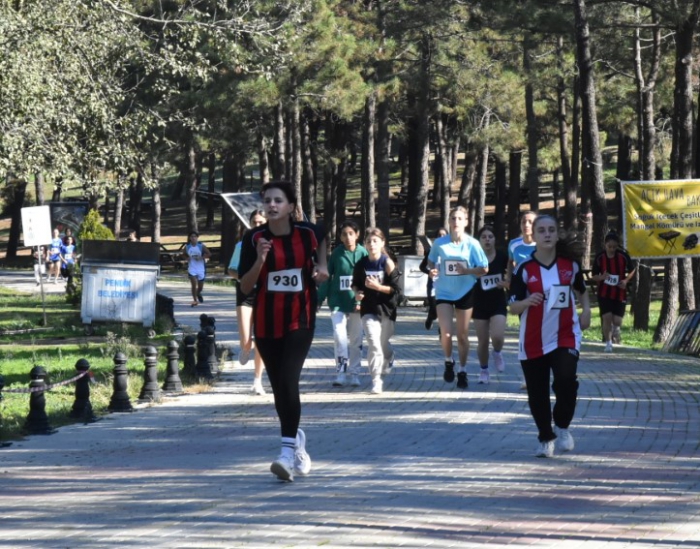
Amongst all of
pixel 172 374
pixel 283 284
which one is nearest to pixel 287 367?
pixel 283 284

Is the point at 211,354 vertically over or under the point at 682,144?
under

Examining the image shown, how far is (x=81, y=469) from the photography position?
9508 millimetres

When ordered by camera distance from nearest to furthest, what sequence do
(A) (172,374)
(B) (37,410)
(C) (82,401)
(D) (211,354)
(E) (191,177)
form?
1. (B) (37,410)
2. (C) (82,401)
3. (A) (172,374)
4. (D) (211,354)
5. (E) (191,177)

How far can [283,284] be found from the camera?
869cm

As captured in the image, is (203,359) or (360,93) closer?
(203,359)

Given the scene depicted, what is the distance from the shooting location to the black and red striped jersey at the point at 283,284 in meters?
8.63

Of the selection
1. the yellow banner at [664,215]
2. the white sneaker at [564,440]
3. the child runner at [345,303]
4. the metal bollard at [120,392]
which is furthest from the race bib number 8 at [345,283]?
the yellow banner at [664,215]

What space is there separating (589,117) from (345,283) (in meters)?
11.1

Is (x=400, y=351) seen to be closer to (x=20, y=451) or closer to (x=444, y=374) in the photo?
(x=444, y=374)

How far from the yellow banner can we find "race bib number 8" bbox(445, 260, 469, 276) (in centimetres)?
841

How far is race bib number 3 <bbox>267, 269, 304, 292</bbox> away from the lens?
869 cm

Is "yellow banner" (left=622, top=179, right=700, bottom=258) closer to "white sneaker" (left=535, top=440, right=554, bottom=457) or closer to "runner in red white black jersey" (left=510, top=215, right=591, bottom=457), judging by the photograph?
"runner in red white black jersey" (left=510, top=215, right=591, bottom=457)

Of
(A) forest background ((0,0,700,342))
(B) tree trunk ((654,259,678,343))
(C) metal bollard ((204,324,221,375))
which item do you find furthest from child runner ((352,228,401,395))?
(B) tree trunk ((654,259,678,343))

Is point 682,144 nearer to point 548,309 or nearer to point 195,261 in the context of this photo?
point 195,261
